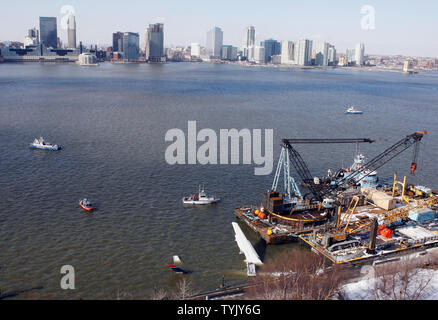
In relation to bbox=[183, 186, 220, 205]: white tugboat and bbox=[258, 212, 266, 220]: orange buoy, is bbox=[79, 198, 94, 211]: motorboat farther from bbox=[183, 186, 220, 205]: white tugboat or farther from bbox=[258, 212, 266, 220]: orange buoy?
bbox=[258, 212, 266, 220]: orange buoy

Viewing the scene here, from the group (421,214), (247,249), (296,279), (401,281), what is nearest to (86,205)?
(247,249)

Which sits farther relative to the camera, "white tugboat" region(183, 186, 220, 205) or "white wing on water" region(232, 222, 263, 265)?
"white tugboat" region(183, 186, 220, 205)

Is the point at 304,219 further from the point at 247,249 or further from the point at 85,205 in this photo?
the point at 85,205

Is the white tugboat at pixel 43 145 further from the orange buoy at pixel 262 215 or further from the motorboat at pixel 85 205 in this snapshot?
the orange buoy at pixel 262 215

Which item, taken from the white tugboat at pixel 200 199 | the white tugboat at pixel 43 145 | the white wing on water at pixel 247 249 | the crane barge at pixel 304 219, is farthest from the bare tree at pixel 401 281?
the white tugboat at pixel 43 145

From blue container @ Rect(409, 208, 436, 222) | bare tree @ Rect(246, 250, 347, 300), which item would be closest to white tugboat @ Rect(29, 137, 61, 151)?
bare tree @ Rect(246, 250, 347, 300)

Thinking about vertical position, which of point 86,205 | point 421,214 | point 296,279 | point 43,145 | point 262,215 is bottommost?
point 296,279
